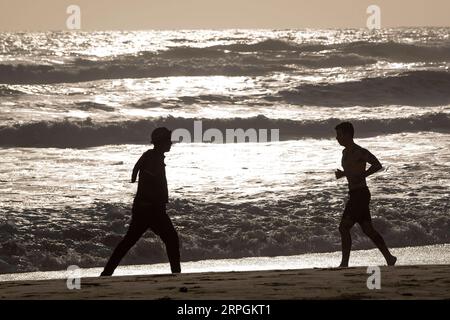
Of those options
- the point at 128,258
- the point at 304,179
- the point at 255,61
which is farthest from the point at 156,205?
the point at 255,61

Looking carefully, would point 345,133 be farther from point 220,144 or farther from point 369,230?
point 220,144

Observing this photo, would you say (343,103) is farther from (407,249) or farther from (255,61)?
(407,249)

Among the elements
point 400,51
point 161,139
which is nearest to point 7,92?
point 400,51

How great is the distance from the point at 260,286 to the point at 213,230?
7.01 metres

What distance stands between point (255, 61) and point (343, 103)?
35.2 feet

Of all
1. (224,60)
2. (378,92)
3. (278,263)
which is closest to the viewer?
(278,263)

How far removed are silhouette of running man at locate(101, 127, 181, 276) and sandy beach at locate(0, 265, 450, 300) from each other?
0.84m

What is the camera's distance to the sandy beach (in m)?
6.68

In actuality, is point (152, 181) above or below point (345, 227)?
above

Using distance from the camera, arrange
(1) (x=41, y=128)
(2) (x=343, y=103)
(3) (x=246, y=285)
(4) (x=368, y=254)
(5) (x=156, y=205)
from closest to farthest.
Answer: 1. (3) (x=246, y=285)
2. (5) (x=156, y=205)
3. (4) (x=368, y=254)
4. (1) (x=41, y=128)
5. (2) (x=343, y=103)

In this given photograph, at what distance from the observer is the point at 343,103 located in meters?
35.8

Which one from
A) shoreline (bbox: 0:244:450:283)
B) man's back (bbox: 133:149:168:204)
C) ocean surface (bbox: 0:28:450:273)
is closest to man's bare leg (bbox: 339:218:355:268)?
man's back (bbox: 133:149:168:204)

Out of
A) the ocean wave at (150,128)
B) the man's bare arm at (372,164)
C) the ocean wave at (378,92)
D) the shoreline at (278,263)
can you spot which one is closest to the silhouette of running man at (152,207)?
the man's bare arm at (372,164)

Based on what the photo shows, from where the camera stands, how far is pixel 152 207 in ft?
30.4
